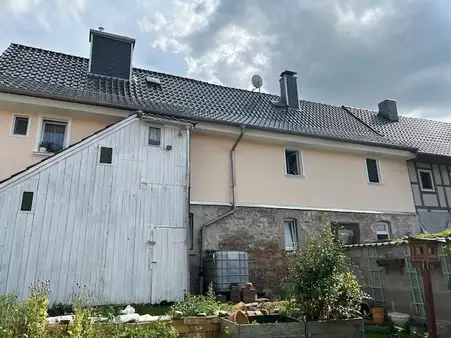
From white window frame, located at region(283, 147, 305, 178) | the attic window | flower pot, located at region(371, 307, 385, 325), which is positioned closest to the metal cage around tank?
flower pot, located at region(371, 307, 385, 325)

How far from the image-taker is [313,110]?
15938 millimetres

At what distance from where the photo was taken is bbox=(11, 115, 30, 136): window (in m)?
9.31

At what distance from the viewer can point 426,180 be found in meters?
15.1

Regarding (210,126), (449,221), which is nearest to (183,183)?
(210,126)

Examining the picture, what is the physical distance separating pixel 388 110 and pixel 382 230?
7724 mm

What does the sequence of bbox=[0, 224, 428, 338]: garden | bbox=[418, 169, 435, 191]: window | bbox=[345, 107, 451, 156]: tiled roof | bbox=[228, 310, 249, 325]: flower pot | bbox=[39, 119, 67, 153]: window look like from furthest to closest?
1. bbox=[345, 107, 451, 156]: tiled roof
2. bbox=[418, 169, 435, 191]: window
3. bbox=[39, 119, 67, 153]: window
4. bbox=[228, 310, 249, 325]: flower pot
5. bbox=[0, 224, 428, 338]: garden

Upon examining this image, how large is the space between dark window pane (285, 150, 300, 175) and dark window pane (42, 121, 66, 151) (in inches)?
310

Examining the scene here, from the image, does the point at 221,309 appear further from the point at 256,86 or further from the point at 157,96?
the point at 256,86

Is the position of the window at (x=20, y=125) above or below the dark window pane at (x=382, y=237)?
above

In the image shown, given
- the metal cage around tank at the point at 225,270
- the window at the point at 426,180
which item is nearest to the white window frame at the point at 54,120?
the metal cage around tank at the point at 225,270

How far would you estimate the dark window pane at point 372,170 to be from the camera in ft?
46.1

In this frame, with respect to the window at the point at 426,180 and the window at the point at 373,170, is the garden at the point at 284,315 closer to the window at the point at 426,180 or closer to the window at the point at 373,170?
the window at the point at 373,170

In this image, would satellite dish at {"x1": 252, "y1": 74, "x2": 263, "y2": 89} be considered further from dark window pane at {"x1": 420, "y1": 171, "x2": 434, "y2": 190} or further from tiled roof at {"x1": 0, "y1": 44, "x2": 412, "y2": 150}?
dark window pane at {"x1": 420, "y1": 171, "x2": 434, "y2": 190}

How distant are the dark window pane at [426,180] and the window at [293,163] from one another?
6544 millimetres
